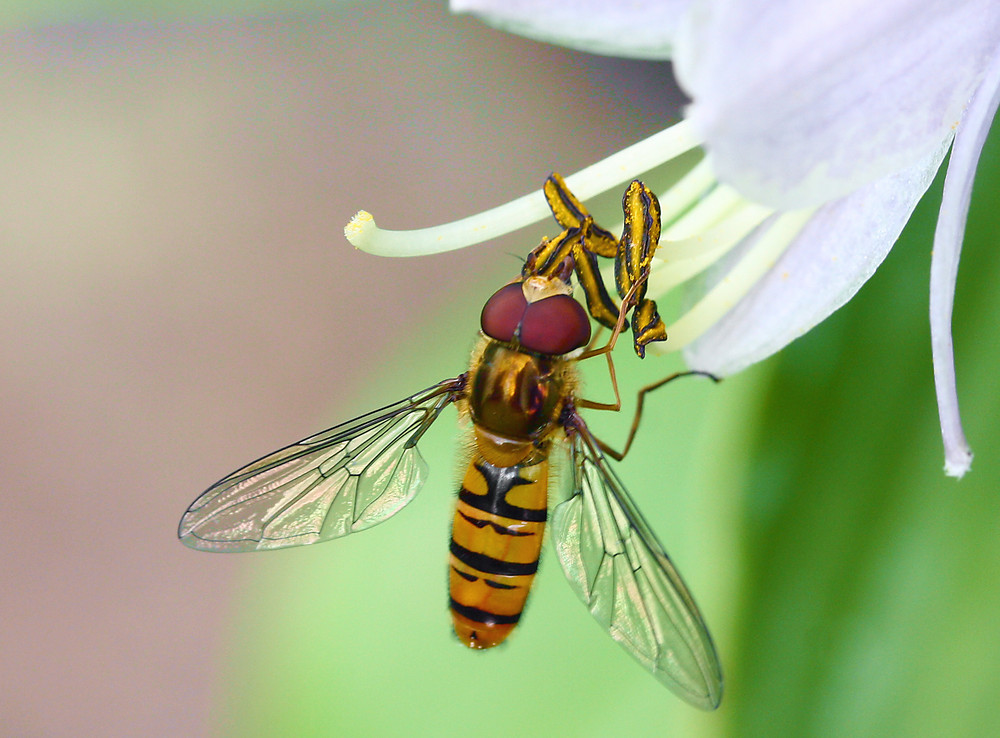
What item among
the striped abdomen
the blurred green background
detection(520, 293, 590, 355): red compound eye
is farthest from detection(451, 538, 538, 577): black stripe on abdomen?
the blurred green background

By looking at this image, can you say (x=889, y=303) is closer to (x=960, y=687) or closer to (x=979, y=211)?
(x=979, y=211)

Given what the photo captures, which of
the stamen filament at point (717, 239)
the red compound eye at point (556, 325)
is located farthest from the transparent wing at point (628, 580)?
the stamen filament at point (717, 239)

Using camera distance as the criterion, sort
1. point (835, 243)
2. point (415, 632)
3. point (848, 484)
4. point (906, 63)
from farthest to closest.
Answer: point (415, 632), point (848, 484), point (835, 243), point (906, 63)

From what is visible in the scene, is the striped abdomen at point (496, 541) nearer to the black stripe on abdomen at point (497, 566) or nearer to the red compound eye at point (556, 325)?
the black stripe on abdomen at point (497, 566)

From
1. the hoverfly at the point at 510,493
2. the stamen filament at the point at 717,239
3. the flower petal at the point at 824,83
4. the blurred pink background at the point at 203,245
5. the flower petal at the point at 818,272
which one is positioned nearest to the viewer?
the flower petal at the point at 824,83

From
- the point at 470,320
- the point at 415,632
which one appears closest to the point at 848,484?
the point at 415,632
